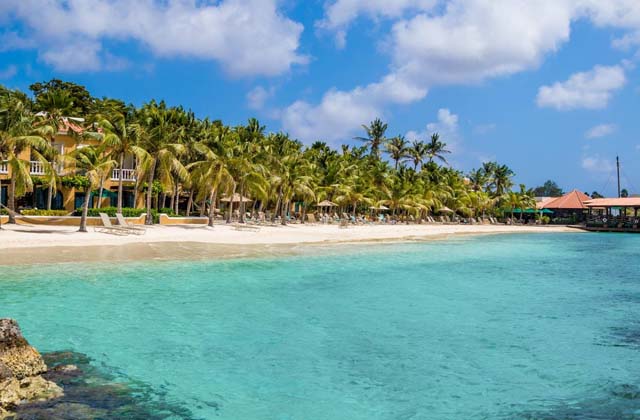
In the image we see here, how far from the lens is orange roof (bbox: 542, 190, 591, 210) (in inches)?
2648

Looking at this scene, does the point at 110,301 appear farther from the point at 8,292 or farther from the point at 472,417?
the point at 472,417

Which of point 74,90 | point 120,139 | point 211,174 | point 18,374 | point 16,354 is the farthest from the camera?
point 74,90

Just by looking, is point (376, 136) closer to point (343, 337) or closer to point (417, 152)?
point (417, 152)

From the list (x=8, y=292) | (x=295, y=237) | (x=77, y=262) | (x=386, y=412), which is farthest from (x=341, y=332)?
(x=295, y=237)

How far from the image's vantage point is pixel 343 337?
382 inches

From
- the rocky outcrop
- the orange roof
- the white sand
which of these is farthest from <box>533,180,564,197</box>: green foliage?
the rocky outcrop

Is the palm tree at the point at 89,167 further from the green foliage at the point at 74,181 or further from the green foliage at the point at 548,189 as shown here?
the green foliage at the point at 548,189

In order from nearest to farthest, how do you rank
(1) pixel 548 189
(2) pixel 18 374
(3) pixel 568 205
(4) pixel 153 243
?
(2) pixel 18 374 → (4) pixel 153 243 → (3) pixel 568 205 → (1) pixel 548 189

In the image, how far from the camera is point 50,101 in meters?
34.8

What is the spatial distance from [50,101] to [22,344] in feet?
106

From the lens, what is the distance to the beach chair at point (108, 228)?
25.3 metres

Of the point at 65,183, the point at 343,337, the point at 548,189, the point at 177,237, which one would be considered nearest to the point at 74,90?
the point at 65,183

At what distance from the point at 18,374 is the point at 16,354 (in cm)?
28

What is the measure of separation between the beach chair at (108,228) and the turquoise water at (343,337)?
777 cm
